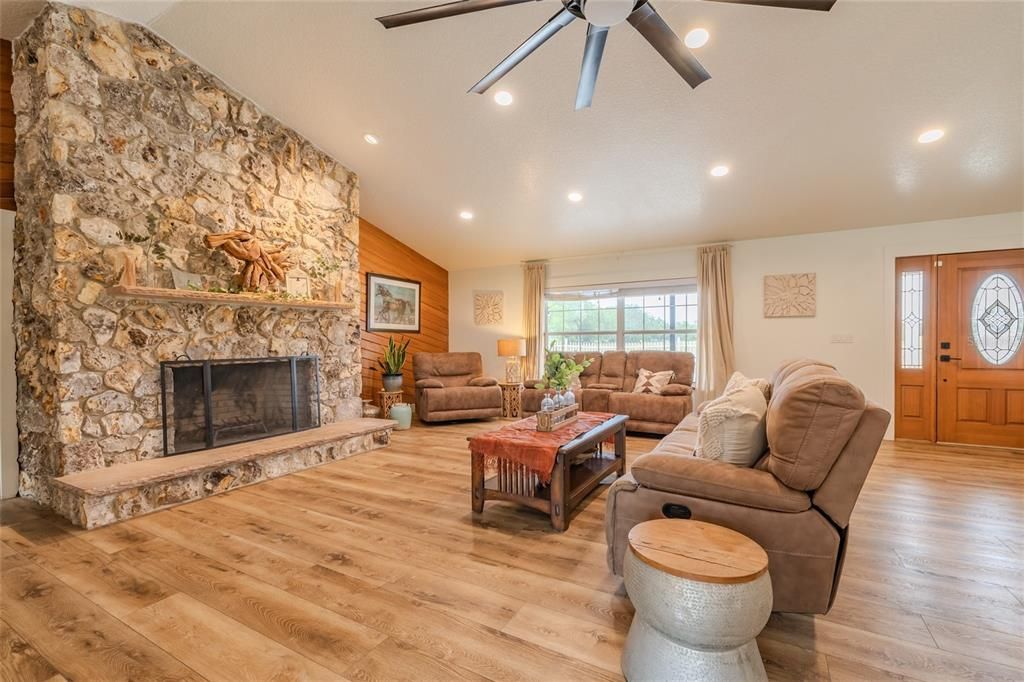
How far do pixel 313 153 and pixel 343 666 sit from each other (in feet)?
15.3

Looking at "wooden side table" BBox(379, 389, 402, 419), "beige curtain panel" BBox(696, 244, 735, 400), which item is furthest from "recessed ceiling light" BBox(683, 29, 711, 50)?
"wooden side table" BBox(379, 389, 402, 419)

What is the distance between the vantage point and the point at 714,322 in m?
5.70

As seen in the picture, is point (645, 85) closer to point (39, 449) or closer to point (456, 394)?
point (456, 394)

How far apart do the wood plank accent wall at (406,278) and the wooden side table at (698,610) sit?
5.28 metres

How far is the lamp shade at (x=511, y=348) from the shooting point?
21.5ft

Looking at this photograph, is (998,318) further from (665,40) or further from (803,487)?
(665,40)

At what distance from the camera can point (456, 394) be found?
235 inches

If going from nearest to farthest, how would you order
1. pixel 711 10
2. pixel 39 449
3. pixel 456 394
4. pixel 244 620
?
pixel 244 620 < pixel 711 10 < pixel 39 449 < pixel 456 394

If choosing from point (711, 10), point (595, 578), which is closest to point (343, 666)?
point (595, 578)

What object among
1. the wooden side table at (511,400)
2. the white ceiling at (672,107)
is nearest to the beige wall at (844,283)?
the white ceiling at (672,107)

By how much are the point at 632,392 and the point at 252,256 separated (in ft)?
14.4

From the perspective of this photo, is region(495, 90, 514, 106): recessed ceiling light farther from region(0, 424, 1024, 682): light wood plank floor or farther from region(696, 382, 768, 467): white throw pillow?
region(0, 424, 1024, 682): light wood plank floor

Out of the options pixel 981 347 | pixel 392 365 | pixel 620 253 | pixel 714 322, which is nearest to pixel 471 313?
pixel 392 365

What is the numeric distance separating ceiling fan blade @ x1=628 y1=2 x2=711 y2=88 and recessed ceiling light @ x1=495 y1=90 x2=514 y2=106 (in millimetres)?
1552
